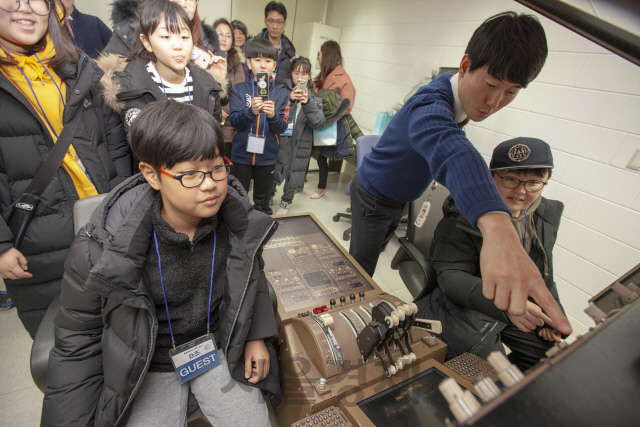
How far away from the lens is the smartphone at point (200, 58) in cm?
193

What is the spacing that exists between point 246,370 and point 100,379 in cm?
45

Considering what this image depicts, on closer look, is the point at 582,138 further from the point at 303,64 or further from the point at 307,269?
the point at 303,64

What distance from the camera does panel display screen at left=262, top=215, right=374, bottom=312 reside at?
4.07 feet

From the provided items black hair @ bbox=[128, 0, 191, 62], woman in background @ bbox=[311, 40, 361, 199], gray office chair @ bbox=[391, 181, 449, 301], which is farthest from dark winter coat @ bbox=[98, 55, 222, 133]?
woman in background @ bbox=[311, 40, 361, 199]

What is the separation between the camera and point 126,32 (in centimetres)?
186

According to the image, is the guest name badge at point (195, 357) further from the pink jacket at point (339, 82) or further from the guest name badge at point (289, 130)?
the pink jacket at point (339, 82)

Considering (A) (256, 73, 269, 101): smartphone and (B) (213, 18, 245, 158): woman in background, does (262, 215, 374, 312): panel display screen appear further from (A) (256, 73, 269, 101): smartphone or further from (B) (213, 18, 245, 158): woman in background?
(B) (213, 18, 245, 158): woman in background

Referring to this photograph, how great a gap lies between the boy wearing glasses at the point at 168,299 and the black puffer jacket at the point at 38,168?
19.8 inches

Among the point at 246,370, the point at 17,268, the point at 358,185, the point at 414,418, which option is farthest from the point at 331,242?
the point at 17,268

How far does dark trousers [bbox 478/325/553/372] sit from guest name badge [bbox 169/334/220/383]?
1154 millimetres

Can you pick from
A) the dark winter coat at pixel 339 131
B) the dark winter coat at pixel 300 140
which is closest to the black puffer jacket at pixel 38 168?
the dark winter coat at pixel 300 140

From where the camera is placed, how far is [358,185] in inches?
59.4

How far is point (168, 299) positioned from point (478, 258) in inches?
51.0

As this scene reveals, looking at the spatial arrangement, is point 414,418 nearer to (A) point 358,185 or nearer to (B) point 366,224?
(B) point 366,224
